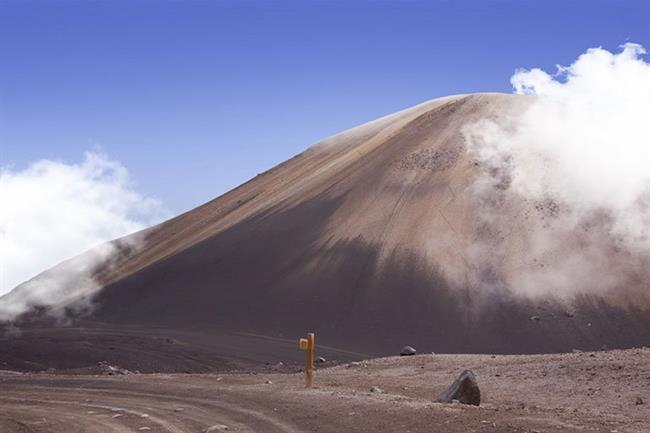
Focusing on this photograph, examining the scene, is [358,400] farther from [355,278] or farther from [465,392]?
[355,278]

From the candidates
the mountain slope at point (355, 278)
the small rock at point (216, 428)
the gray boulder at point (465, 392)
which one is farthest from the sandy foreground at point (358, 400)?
the mountain slope at point (355, 278)

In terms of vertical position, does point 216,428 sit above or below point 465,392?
below

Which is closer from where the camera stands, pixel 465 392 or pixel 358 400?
pixel 358 400

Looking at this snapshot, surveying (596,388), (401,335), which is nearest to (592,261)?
(401,335)

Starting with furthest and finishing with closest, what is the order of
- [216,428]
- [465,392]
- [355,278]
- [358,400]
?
1. [355,278]
2. [465,392]
3. [358,400]
4. [216,428]

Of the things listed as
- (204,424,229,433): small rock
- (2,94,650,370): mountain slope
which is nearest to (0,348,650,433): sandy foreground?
(204,424,229,433): small rock

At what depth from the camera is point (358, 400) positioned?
482 inches

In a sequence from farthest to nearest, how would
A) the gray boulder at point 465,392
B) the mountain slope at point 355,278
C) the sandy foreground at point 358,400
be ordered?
the mountain slope at point 355,278 < the gray boulder at point 465,392 < the sandy foreground at point 358,400

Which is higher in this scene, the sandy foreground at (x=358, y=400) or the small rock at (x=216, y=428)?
the sandy foreground at (x=358, y=400)

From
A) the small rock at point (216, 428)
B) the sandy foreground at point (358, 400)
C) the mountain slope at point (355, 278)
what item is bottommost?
the small rock at point (216, 428)

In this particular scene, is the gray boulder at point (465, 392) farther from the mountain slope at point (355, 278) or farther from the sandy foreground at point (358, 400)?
the mountain slope at point (355, 278)

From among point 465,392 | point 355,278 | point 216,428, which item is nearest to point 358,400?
point 465,392

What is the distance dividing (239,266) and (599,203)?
2114 centimetres

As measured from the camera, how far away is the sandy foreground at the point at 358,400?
35.2 ft
